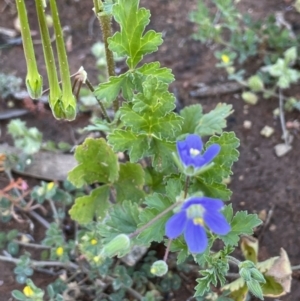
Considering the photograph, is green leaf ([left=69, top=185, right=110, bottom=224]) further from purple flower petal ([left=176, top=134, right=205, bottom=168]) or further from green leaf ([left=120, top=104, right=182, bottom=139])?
purple flower petal ([left=176, top=134, right=205, bottom=168])

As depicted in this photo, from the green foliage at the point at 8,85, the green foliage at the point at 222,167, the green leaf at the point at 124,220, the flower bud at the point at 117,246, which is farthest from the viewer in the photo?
the green foliage at the point at 8,85

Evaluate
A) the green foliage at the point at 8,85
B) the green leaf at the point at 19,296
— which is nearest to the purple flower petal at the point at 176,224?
the green leaf at the point at 19,296

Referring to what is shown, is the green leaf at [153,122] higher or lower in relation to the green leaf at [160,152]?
higher

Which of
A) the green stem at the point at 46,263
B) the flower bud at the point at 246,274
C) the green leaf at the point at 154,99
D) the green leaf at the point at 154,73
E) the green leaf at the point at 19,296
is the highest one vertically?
the green leaf at the point at 154,73

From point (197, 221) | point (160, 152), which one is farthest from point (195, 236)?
point (160, 152)

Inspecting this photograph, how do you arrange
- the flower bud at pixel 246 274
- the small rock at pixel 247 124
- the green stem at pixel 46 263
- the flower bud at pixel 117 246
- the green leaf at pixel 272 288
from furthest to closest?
1. the small rock at pixel 247 124
2. the green stem at pixel 46 263
3. the green leaf at pixel 272 288
4. the flower bud at pixel 246 274
5. the flower bud at pixel 117 246

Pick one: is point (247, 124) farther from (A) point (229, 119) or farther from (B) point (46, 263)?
(B) point (46, 263)

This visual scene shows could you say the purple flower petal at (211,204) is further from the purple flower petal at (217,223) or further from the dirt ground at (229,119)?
the dirt ground at (229,119)
